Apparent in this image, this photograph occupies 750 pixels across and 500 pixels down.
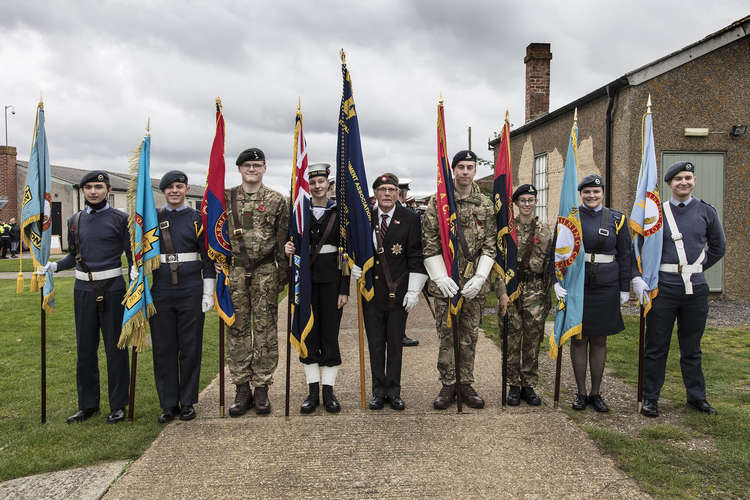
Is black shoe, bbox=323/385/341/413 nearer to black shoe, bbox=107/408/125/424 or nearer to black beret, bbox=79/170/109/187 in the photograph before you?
black shoe, bbox=107/408/125/424

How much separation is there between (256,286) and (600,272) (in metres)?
2.92

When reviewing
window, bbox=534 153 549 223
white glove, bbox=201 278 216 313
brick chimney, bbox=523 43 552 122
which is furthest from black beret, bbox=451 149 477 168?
brick chimney, bbox=523 43 552 122

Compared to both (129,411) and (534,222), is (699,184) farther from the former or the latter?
(129,411)

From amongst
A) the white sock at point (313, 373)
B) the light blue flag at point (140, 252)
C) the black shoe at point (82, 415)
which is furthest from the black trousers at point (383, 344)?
the black shoe at point (82, 415)

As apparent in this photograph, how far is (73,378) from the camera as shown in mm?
5406

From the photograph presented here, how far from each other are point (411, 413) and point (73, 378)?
12.3 ft

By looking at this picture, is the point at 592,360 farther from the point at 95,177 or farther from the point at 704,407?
the point at 95,177

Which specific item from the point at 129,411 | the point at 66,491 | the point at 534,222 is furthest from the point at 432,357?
the point at 66,491

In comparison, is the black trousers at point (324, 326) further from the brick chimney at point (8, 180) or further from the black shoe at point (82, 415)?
the brick chimney at point (8, 180)

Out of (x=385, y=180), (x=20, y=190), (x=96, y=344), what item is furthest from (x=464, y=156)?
(x=20, y=190)

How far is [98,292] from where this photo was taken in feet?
13.5

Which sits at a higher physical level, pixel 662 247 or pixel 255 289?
pixel 662 247

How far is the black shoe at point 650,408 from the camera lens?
4.18m

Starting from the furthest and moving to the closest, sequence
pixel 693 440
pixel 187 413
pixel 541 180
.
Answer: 1. pixel 541 180
2. pixel 187 413
3. pixel 693 440
